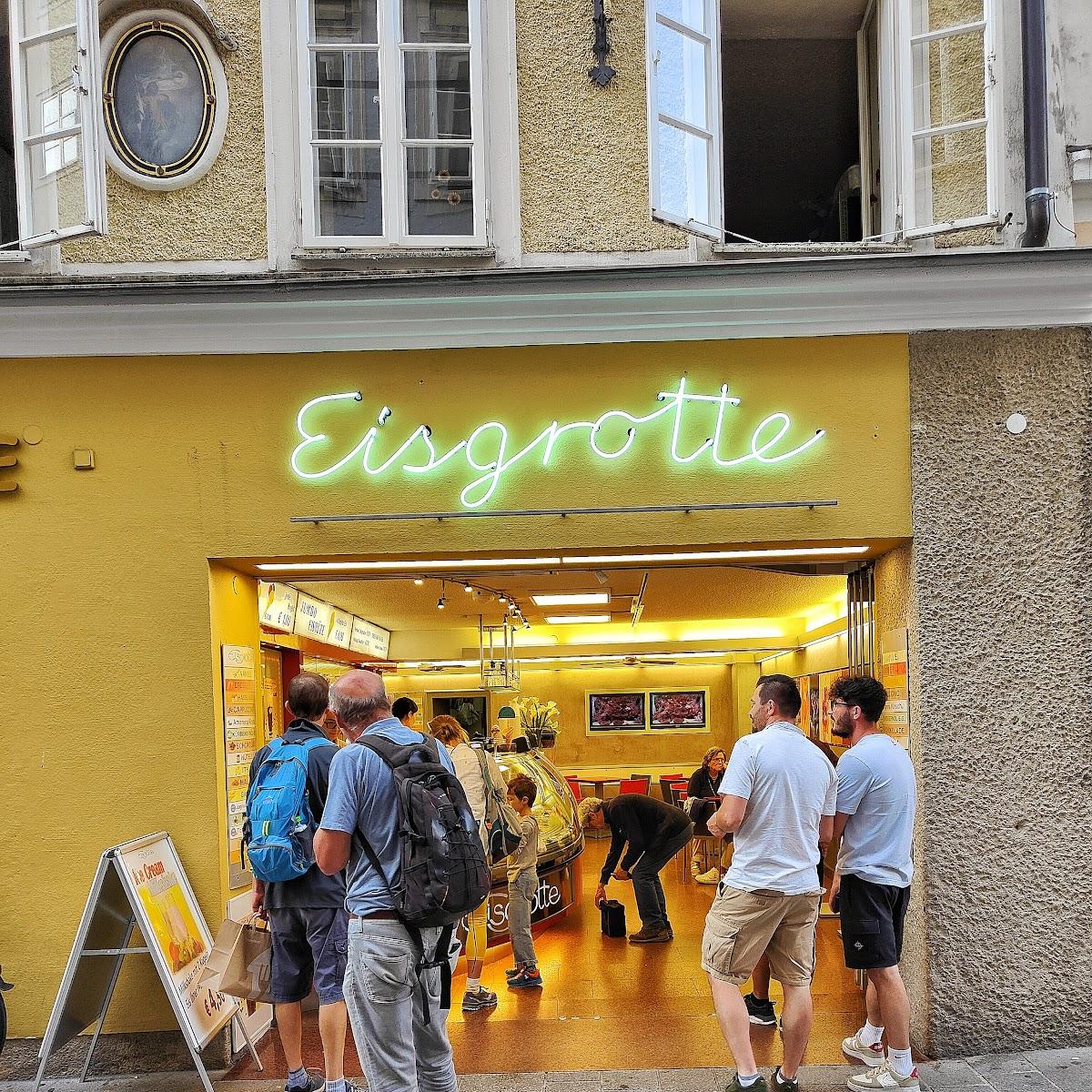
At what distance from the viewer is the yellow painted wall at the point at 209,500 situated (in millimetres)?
6629

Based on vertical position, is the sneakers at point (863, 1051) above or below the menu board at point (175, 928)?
below

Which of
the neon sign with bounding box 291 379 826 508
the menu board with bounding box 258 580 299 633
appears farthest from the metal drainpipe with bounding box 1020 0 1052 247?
the menu board with bounding box 258 580 299 633

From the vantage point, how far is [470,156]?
684 cm

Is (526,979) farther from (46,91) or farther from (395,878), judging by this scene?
(46,91)

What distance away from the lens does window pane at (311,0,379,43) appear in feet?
22.8

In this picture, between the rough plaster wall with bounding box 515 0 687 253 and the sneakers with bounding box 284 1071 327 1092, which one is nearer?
the sneakers with bounding box 284 1071 327 1092

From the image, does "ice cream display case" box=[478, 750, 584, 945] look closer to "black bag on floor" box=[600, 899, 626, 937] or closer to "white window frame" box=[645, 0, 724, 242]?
"black bag on floor" box=[600, 899, 626, 937]

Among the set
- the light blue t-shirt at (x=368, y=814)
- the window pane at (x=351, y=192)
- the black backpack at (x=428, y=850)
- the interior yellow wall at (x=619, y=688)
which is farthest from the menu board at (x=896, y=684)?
the interior yellow wall at (x=619, y=688)

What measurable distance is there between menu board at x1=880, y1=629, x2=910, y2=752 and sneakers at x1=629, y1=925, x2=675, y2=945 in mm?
3572

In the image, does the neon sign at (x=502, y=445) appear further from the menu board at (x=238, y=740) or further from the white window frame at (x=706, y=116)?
the menu board at (x=238, y=740)

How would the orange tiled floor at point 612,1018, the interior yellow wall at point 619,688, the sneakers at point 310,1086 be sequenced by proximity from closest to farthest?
the sneakers at point 310,1086, the orange tiled floor at point 612,1018, the interior yellow wall at point 619,688

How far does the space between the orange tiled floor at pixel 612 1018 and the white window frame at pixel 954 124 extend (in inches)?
178

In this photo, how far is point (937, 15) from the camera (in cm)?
682

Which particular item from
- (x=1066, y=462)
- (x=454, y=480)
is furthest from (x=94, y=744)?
(x=1066, y=462)
